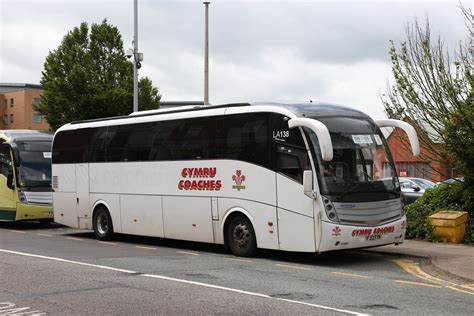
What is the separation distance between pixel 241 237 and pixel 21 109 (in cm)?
9251

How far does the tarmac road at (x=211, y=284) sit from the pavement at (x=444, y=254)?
59cm

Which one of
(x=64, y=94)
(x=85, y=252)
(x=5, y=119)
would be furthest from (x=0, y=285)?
(x=5, y=119)

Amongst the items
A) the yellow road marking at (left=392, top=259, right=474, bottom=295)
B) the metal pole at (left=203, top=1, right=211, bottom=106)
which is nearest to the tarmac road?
the yellow road marking at (left=392, top=259, right=474, bottom=295)

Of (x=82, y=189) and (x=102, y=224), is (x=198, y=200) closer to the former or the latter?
(x=102, y=224)

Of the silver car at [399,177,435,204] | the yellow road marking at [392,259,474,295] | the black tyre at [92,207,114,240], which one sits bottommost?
the yellow road marking at [392,259,474,295]

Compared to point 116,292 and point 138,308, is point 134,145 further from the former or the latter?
point 138,308

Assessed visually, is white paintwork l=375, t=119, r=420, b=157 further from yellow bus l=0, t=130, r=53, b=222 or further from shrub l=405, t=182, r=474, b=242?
yellow bus l=0, t=130, r=53, b=222

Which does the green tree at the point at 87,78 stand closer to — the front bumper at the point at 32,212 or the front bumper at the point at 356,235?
the front bumper at the point at 32,212

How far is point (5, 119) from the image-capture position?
105 metres

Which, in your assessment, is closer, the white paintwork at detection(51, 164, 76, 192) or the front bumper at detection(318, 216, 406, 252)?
the front bumper at detection(318, 216, 406, 252)

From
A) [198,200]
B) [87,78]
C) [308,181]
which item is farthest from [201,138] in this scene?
[87,78]

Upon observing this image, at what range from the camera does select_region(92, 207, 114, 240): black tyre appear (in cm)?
1739

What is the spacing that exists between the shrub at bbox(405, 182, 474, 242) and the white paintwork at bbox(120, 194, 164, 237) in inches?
248

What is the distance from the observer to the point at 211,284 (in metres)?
9.90
